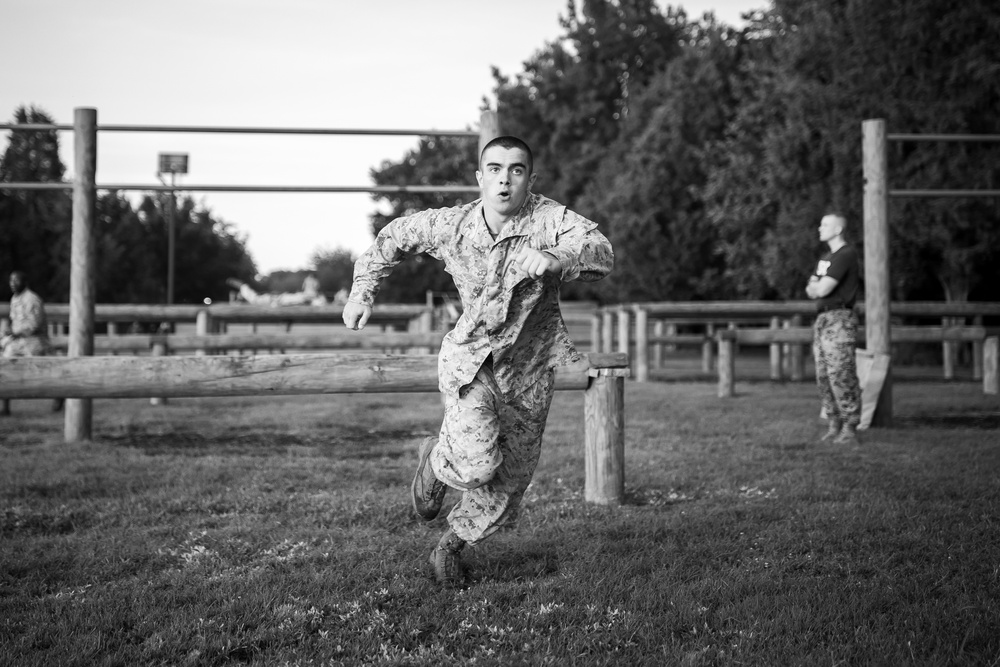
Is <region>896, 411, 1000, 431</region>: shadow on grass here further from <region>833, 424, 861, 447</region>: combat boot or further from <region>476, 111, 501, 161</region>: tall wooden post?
<region>476, 111, 501, 161</region>: tall wooden post

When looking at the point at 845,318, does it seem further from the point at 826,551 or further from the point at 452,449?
the point at 452,449

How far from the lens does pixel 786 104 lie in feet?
77.0

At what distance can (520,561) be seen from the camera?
4133 mm

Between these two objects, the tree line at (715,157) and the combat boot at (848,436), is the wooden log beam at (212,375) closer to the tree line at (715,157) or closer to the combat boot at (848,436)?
the combat boot at (848,436)

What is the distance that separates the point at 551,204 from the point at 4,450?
235 inches

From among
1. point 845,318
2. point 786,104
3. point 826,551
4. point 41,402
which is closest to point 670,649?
point 826,551

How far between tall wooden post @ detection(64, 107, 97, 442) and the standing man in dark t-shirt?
654 centimetres

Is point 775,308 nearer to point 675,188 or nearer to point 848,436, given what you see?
point 848,436

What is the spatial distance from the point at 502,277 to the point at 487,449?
74 centimetres

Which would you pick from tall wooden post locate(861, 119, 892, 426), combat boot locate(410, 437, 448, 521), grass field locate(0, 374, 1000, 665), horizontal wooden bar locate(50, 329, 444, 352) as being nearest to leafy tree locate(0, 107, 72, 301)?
horizontal wooden bar locate(50, 329, 444, 352)

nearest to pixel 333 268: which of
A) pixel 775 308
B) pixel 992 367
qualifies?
pixel 775 308

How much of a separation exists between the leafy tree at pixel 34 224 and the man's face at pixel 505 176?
4198 cm

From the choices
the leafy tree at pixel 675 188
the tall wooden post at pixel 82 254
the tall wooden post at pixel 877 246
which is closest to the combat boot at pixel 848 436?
the tall wooden post at pixel 877 246

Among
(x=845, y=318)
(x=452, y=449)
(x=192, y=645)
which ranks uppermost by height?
(x=845, y=318)
